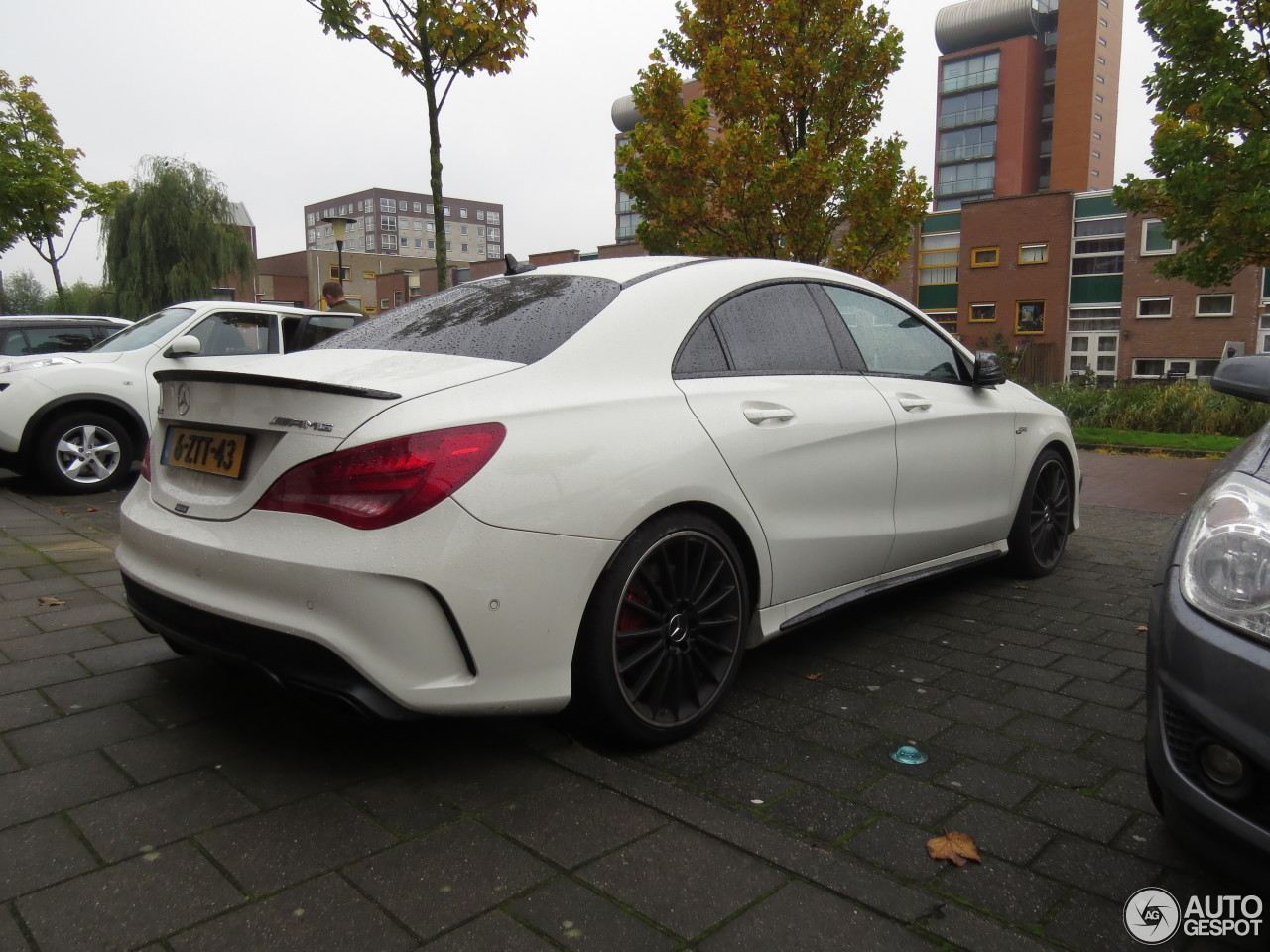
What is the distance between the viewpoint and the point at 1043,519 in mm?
5133

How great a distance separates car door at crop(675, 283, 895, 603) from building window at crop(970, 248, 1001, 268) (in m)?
44.2

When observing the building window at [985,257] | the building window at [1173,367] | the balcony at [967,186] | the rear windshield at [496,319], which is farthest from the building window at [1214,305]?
the rear windshield at [496,319]

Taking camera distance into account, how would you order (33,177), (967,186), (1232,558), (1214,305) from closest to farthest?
(1232,558) → (33,177) → (1214,305) → (967,186)

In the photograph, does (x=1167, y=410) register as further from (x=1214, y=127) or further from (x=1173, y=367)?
(x=1173, y=367)

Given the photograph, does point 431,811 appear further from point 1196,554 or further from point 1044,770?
point 1196,554

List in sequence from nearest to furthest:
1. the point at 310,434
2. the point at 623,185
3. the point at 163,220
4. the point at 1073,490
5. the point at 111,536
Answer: the point at 310,434 → the point at 1073,490 → the point at 111,536 → the point at 623,185 → the point at 163,220

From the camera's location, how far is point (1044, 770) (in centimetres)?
282

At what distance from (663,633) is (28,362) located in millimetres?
7131

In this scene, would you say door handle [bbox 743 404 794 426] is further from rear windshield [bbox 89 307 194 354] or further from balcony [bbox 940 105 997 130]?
balcony [bbox 940 105 997 130]

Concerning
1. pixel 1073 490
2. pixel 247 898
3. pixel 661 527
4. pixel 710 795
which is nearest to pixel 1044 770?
pixel 710 795

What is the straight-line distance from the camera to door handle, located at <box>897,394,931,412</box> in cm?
399

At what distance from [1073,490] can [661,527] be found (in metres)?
3.46

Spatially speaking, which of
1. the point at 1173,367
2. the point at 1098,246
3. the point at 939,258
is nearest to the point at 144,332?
the point at 1173,367

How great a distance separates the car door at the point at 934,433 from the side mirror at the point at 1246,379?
122 cm
